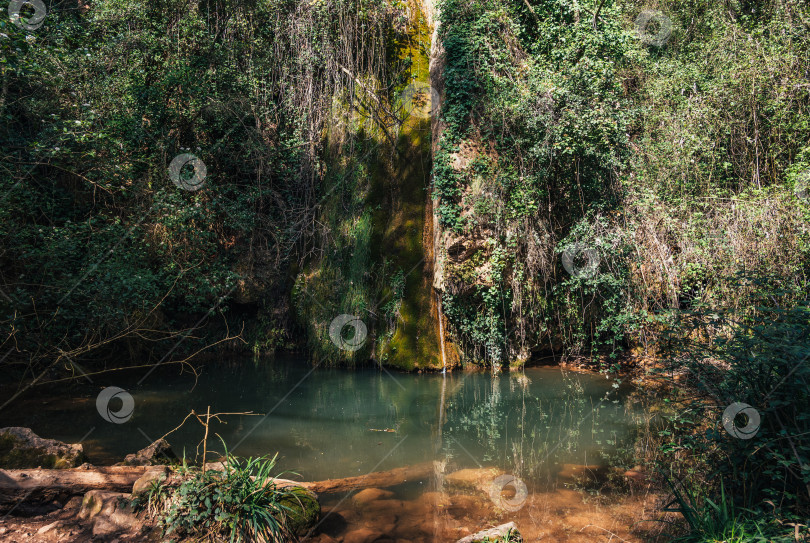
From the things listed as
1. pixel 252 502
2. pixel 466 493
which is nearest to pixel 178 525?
pixel 252 502

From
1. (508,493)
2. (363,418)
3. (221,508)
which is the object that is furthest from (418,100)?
(221,508)

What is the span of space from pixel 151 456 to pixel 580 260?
7.37 meters

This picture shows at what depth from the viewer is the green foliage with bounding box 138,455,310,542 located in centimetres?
299

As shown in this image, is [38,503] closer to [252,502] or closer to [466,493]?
[252,502]

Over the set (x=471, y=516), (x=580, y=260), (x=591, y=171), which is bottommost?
(x=471, y=516)

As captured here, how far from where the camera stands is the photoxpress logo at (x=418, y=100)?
31.8 feet

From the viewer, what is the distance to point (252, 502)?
3168 millimetres

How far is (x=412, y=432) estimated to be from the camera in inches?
229

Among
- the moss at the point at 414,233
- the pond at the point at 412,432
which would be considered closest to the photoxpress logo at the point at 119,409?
the pond at the point at 412,432

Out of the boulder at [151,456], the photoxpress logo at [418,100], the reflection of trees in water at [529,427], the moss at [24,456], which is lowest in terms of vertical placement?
the reflection of trees in water at [529,427]

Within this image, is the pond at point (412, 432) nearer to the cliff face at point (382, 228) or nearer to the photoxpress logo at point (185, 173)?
the cliff face at point (382, 228)

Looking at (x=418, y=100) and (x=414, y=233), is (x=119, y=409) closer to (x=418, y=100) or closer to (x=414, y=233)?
(x=414, y=233)

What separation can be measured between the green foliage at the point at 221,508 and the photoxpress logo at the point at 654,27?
43.4ft

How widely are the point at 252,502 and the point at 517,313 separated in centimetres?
651
